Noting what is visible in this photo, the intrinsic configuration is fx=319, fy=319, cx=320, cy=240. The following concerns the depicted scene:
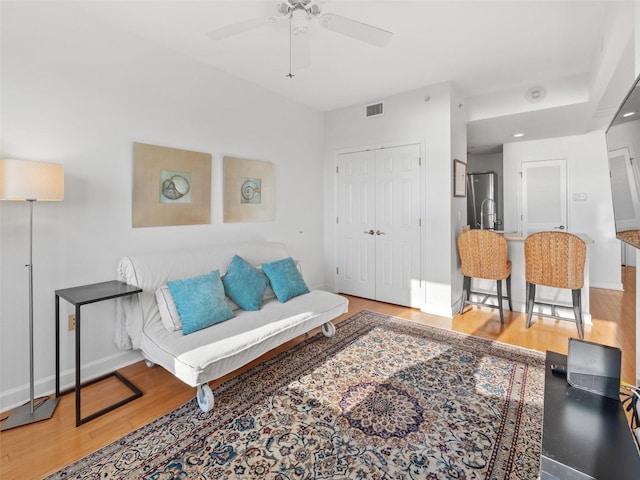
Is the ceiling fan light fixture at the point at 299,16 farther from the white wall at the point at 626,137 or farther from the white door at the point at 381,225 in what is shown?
the white door at the point at 381,225

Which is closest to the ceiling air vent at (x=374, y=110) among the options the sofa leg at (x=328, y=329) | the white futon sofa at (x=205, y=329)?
the white futon sofa at (x=205, y=329)

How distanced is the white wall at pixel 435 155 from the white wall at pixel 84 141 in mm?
2088


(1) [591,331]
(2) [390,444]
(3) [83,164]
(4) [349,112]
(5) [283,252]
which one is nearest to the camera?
(2) [390,444]

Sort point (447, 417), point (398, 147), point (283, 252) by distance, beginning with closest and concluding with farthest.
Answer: point (447, 417) < point (283, 252) < point (398, 147)

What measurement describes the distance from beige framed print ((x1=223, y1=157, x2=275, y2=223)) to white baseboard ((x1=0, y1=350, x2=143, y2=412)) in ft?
4.97

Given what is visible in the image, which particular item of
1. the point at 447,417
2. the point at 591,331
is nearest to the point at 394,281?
the point at 591,331

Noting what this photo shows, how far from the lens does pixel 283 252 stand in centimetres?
358

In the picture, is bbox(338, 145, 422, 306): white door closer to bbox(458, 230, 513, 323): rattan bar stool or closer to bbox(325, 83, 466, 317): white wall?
bbox(325, 83, 466, 317): white wall

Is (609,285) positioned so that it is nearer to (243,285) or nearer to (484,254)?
(484,254)

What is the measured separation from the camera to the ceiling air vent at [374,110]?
418 cm

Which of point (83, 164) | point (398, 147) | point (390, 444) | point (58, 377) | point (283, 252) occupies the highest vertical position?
point (398, 147)

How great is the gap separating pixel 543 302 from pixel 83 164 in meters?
4.74

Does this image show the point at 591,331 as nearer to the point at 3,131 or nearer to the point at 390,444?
the point at 390,444

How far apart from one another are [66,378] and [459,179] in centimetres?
430
